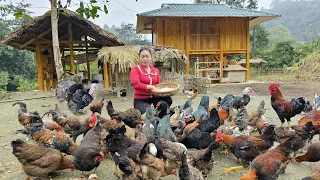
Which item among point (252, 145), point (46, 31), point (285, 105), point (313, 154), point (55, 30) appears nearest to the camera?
point (313, 154)

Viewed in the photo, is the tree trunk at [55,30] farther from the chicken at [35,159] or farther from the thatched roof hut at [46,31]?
the chicken at [35,159]

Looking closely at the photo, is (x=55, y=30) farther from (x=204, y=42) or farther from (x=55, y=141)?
(x=204, y=42)

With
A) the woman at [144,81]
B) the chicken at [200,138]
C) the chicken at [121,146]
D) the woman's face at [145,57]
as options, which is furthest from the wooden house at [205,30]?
the chicken at [121,146]

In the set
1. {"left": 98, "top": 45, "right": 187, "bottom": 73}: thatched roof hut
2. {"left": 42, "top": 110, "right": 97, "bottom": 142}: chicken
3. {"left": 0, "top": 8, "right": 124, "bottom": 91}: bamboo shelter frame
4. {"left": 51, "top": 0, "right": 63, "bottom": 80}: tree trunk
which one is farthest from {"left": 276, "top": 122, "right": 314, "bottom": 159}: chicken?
{"left": 0, "top": 8, "right": 124, "bottom": 91}: bamboo shelter frame

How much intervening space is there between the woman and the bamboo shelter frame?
8.11 meters

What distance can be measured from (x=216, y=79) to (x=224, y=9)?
593 centimetres

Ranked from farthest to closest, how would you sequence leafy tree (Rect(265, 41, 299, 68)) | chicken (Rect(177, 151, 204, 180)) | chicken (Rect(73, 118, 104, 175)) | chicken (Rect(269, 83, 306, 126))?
1. leafy tree (Rect(265, 41, 299, 68))
2. chicken (Rect(269, 83, 306, 126))
3. chicken (Rect(73, 118, 104, 175))
4. chicken (Rect(177, 151, 204, 180))

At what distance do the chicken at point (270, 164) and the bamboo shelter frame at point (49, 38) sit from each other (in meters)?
10.9

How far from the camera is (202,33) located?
776 inches

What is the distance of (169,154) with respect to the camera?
4031mm

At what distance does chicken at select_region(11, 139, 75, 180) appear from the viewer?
12.0ft

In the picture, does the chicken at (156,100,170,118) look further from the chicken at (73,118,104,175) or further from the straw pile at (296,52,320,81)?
the straw pile at (296,52,320,81)

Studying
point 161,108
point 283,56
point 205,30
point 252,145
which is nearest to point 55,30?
point 161,108

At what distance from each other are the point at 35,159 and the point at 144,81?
2.49 metres
